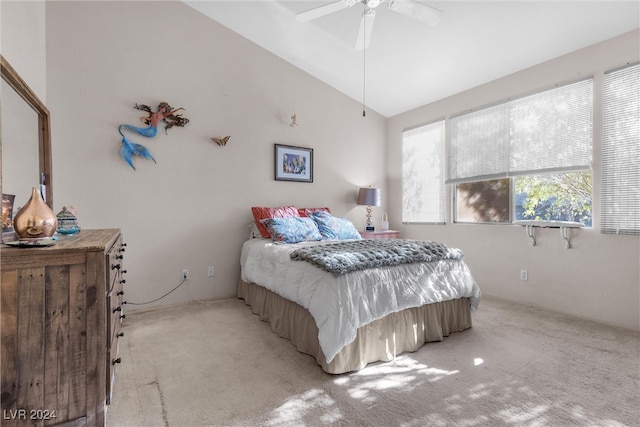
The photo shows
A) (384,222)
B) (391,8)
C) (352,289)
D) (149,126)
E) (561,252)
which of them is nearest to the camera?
(352,289)

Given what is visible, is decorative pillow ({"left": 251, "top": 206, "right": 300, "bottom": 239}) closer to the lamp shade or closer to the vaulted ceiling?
the lamp shade

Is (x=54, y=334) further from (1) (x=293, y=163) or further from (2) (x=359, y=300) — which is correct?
(1) (x=293, y=163)

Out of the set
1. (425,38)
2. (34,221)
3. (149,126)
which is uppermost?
(425,38)

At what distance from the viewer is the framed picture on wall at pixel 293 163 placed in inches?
156

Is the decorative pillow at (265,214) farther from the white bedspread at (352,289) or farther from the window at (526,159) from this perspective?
the window at (526,159)

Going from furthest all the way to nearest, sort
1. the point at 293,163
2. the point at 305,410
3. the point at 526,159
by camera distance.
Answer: the point at 293,163, the point at 526,159, the point at 305,410

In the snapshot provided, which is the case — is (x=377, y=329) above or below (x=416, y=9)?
below

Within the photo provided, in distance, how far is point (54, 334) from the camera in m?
1.27

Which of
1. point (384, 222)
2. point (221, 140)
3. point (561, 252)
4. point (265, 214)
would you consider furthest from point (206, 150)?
point (561, 252)

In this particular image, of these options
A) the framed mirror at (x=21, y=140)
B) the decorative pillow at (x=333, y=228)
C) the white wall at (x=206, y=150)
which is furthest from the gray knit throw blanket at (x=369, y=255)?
the framed mirror at (x=21, y=140)

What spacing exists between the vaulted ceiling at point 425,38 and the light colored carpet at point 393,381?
2580mm

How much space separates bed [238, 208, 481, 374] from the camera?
6.41ft

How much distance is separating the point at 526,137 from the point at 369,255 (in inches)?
95.0

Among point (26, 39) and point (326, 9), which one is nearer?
point (26, 39)
